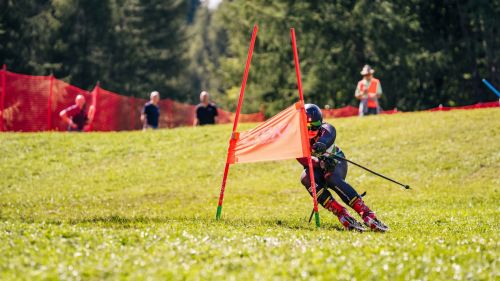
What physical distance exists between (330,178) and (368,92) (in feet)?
59.6

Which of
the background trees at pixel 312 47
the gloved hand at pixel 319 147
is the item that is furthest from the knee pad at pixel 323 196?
the background trees at pixel 312 47

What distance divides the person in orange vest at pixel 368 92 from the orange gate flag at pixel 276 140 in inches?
640

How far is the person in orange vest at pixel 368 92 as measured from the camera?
30.3 meters

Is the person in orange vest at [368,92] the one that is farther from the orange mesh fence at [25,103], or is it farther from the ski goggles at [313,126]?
the ski goggles at [313,126]

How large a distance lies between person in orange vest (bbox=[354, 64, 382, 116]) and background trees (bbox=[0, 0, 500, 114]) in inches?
814

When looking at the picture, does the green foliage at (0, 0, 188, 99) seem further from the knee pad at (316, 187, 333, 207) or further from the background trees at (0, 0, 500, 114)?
the knee pad at (316, 187, 333, 207)

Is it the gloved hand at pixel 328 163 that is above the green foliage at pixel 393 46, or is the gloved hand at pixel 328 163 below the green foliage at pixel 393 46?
below

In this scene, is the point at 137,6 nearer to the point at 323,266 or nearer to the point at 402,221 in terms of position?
the point at 402,221

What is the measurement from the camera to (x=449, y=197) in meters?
20.7

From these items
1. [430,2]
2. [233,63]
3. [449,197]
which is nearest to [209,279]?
[449,197]

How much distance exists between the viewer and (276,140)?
14.0 meters

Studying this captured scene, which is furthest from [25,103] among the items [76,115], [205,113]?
[205,113]

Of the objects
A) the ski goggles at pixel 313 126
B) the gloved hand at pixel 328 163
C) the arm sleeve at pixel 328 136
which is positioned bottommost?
the gloved hand at pixel 328 163

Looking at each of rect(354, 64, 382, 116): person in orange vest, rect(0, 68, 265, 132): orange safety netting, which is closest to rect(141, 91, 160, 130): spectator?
rect(0, 68, 265, 132): orange safety netting
